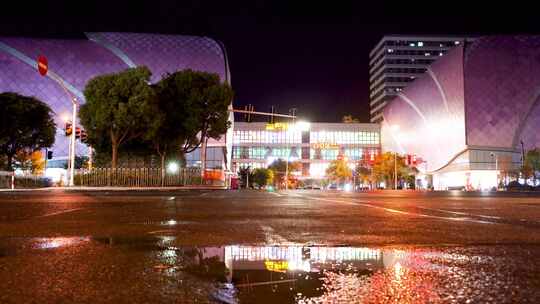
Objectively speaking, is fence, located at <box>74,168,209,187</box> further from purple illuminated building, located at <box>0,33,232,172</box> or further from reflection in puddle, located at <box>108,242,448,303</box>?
purple illuminated building, located at <box>0,33,232,172</box>

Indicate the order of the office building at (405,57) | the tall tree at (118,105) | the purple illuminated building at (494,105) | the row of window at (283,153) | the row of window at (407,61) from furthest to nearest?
the office building at (405,57) → the row of window at (407,61) → the row of window at (283,153) → the purple illuminated building at (494,105) → the tall tree at (118,105)

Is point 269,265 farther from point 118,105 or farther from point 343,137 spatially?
point 343,137

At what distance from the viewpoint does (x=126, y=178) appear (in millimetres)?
34000

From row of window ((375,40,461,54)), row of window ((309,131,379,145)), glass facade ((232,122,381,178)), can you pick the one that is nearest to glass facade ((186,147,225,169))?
glass facade ((232,122,381,178))

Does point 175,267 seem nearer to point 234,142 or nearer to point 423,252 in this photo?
point 423,252

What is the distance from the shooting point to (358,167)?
97.8m

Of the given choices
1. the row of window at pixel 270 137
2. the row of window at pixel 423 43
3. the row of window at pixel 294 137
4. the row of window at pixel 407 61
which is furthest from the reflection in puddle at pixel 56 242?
the row of window at pixel 423 43

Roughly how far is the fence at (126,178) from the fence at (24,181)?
173 inches

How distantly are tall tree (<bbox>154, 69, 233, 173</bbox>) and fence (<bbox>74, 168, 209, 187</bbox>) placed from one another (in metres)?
2.66

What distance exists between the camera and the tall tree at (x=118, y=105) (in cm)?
3216

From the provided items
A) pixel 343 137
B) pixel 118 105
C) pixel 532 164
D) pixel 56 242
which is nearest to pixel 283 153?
pixel 343 137

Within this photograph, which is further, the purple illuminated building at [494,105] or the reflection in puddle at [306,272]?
the purple illuminated building at [494,105]

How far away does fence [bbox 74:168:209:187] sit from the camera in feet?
108

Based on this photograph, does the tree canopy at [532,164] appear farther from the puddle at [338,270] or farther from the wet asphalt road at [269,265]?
the puddle at [338,270]
